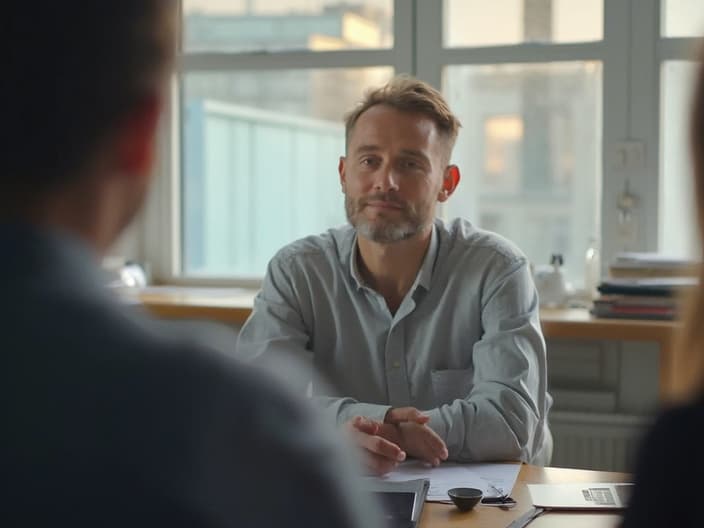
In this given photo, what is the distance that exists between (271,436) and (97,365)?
10 cm

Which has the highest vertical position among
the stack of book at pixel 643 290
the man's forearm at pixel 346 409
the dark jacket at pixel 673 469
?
the dark jacket at pixel 673 469

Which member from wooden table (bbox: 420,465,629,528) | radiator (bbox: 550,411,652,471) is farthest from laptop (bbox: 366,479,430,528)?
radiator (bbox: 550,411,652,471)

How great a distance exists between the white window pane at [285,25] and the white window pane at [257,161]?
0.11 metres

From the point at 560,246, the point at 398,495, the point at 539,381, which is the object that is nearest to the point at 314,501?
the point at 398,495

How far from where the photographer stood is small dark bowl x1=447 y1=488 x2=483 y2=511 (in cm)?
142

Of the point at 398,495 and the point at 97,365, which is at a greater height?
the point at 97,365

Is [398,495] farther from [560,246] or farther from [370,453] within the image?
[560,246]

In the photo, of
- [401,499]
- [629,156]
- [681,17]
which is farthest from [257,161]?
[401,499]

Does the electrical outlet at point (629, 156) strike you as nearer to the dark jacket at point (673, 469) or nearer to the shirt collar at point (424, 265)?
the shirt collar at point (424, 265)

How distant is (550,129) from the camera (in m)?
3.22

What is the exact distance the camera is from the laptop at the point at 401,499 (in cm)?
135

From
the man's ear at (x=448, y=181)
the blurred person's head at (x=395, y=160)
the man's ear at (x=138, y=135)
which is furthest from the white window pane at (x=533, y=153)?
the man's ear at (x=138, y=135)

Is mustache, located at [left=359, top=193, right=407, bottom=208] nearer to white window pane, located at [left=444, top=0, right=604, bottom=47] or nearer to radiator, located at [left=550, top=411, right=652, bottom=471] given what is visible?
radiator, located at [left=550, top=411, right=652, bottom=471]

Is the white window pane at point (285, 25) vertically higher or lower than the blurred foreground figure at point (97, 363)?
higher
